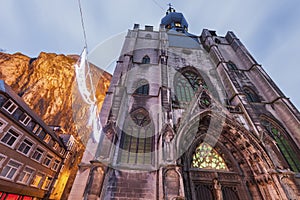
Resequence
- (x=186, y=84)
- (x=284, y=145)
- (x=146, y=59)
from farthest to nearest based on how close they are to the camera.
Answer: (x=146, y=59) → (x=186, y=84) → (x=284, y=145)

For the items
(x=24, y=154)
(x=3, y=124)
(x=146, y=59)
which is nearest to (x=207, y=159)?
(x=146, y=59)

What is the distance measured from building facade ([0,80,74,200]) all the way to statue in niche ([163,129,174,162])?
11.7 metres

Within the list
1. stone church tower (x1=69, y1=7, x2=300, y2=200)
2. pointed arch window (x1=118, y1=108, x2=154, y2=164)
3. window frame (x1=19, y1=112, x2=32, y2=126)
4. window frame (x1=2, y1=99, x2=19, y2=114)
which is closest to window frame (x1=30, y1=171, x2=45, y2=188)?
window frame (x1=19, y1=112, x2=32, y2=126)

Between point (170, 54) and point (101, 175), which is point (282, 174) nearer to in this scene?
point (101, 175)

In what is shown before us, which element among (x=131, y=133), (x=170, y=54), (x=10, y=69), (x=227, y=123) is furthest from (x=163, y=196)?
(x=10, y=69)

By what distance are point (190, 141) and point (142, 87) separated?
5.65m

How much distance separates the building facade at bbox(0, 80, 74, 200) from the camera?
10.5 metres

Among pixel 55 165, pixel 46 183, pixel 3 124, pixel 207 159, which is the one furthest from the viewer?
pixel 55 165

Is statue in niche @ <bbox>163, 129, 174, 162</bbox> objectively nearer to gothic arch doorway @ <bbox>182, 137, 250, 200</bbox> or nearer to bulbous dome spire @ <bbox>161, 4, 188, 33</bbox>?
gothic arch doorway @ <bbox>182, 137, 250, 200</bbox>

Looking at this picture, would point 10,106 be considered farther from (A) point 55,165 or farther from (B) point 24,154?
(A) point 55,165

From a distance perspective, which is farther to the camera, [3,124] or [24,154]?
[24,154]

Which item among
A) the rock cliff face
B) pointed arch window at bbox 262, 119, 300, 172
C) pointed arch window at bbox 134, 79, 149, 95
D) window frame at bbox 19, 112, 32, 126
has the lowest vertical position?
pointed arch window at bbox 262, 119, 300, 172

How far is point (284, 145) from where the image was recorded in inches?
360

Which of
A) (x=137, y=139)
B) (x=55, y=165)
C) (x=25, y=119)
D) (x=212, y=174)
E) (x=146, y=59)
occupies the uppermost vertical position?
(x=146, y=59)
